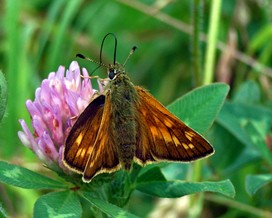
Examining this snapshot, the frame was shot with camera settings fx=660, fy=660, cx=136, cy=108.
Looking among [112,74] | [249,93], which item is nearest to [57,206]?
[112,74]

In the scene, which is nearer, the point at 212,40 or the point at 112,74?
the point at 112,74

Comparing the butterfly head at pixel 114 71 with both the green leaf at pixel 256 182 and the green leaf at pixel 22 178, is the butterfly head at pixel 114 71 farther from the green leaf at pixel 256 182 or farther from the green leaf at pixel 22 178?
the green leaf at pixel 256 182

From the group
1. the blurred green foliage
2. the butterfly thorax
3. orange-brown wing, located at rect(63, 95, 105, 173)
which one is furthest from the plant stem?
orange-brown wing, located at rect(63, 95, 105, 173)

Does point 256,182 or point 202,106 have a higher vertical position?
point 202,106

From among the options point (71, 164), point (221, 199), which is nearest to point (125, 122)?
point (71, 164)

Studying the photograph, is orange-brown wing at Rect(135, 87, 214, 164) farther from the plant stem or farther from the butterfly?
the plant stem

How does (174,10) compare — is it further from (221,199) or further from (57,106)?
(57,106)

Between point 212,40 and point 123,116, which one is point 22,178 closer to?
point 123,116
